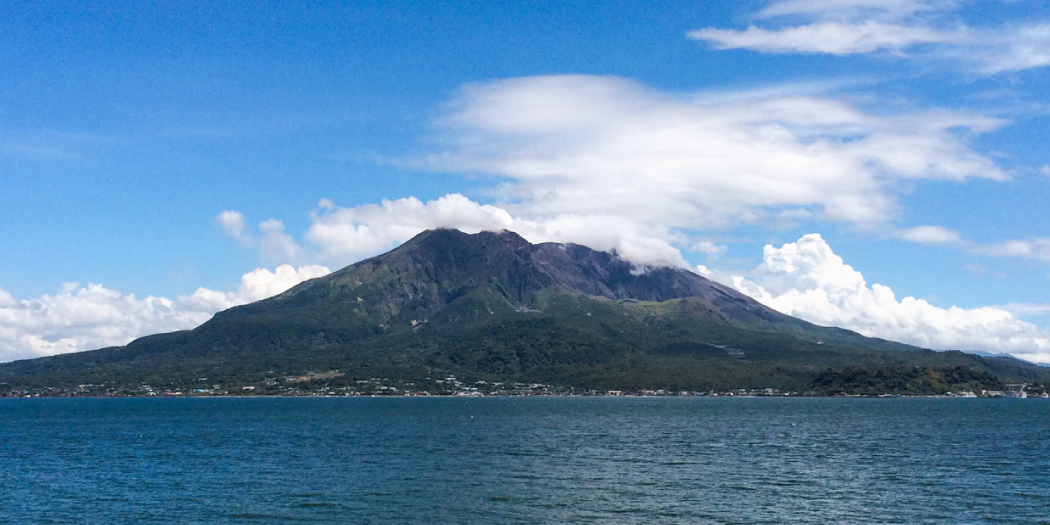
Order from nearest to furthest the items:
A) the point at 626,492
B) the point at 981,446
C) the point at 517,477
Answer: the point at 626,492, the point at 517,477, the point at 981,446

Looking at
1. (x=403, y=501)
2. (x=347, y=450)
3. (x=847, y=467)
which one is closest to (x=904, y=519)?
(x=847, y=467)

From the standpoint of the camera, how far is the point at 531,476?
86.1 metres

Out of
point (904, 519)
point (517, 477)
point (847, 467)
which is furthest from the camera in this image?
point (847, 467)

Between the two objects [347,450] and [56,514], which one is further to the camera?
[347,450]

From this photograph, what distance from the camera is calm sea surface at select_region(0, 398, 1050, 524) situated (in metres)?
66.8

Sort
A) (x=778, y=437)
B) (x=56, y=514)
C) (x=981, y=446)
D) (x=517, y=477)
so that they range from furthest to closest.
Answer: (x=778, y=437)
(x=981, y=446)
(x=517, y=477)
(x=56, y=514)

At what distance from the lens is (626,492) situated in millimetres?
75312

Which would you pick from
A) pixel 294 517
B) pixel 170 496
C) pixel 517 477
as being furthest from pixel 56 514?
pixel 517 477

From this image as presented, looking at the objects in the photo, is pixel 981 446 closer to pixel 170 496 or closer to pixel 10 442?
pixel 170 496

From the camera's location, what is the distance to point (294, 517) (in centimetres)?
6525

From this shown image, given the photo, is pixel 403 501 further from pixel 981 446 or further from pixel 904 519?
pixel 981 446

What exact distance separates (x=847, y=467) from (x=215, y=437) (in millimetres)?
97847

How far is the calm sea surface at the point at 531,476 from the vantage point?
219ft

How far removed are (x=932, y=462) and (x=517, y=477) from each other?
4872 centimetres
